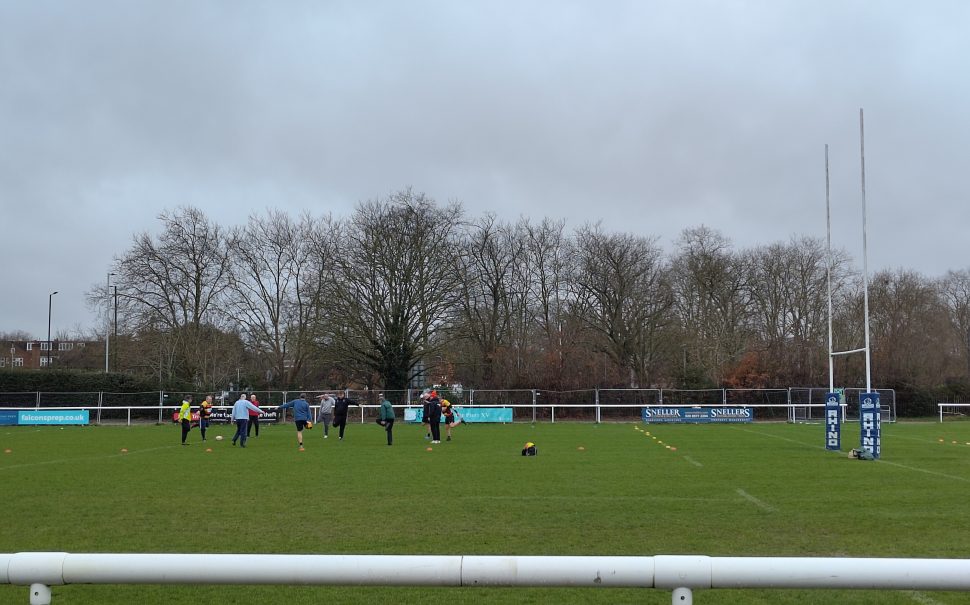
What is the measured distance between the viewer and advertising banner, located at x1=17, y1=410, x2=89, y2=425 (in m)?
44.2

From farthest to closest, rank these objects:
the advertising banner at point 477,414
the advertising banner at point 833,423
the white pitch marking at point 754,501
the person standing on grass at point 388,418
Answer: the advertising banner at point 477,414 < the person standing on grass at point 388,418 < the advertising banner at point 833,423 < the white pitch marking at point 754,501

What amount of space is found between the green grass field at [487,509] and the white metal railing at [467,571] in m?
4.18

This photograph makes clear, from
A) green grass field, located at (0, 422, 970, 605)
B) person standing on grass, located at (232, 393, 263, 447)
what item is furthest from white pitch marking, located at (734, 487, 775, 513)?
person standing on grass, located at (232, 393, 263, 447)

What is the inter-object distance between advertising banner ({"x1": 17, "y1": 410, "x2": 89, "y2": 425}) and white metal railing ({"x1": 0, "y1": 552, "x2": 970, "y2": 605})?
4677 centimetres

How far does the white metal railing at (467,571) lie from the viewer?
277 cm

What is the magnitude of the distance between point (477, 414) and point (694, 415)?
11513 mm

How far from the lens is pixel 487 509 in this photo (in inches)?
489

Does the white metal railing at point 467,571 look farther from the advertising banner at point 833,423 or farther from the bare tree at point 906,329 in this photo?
the bare tree at point 906,329

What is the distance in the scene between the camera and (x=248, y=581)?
2.83 meters

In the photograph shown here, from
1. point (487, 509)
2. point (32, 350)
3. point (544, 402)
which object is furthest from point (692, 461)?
point (32, 350)

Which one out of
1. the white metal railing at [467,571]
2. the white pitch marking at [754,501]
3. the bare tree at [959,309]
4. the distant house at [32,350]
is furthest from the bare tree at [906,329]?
the distant house at [32,350]

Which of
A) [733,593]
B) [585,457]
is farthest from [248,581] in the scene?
[585,457]

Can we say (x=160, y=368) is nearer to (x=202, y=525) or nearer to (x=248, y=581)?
(x=202, y=525)

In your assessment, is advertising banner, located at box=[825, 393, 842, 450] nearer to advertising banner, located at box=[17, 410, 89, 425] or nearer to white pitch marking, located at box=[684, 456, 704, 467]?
white pitch marking, located at box=[684, 456, 704, 467]
